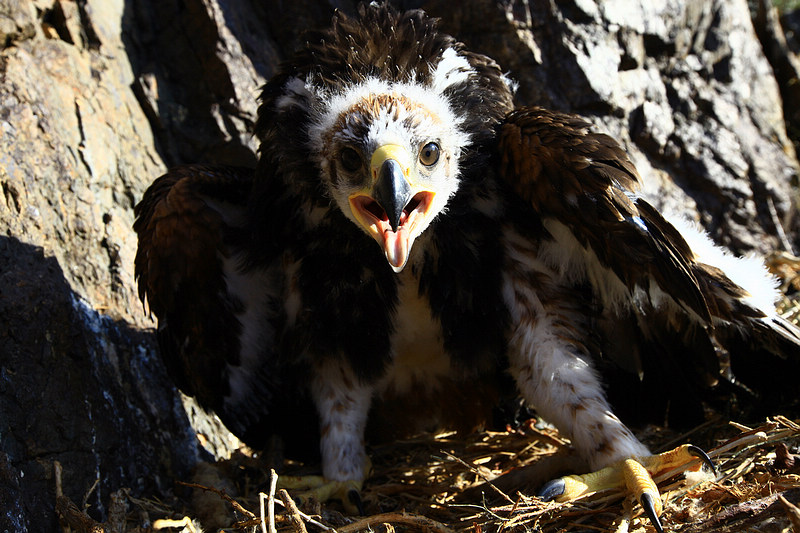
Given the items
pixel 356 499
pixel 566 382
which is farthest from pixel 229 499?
pixel 566 382

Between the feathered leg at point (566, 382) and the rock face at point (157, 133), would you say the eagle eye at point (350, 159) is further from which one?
the rock face at point (157, 133)

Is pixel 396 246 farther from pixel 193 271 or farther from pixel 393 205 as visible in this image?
pixel 193 271

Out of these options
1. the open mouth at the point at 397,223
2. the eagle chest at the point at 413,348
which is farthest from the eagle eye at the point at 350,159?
the eagle chest at the point at 413,348

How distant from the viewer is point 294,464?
3213mm

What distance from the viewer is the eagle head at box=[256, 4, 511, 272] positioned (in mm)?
2318

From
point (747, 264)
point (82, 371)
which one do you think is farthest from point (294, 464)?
point (747, 264)

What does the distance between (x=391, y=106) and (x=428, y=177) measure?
0.91 feet

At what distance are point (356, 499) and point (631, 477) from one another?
0.99m

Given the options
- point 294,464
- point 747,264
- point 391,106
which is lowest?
point 294,464

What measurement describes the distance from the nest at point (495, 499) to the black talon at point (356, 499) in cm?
6

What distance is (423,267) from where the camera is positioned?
2625mm

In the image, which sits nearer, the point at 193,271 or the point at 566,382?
the point at 566,382

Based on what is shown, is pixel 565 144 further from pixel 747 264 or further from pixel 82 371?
pixel 82 371

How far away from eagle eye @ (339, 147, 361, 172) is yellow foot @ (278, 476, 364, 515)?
1.18 meters
